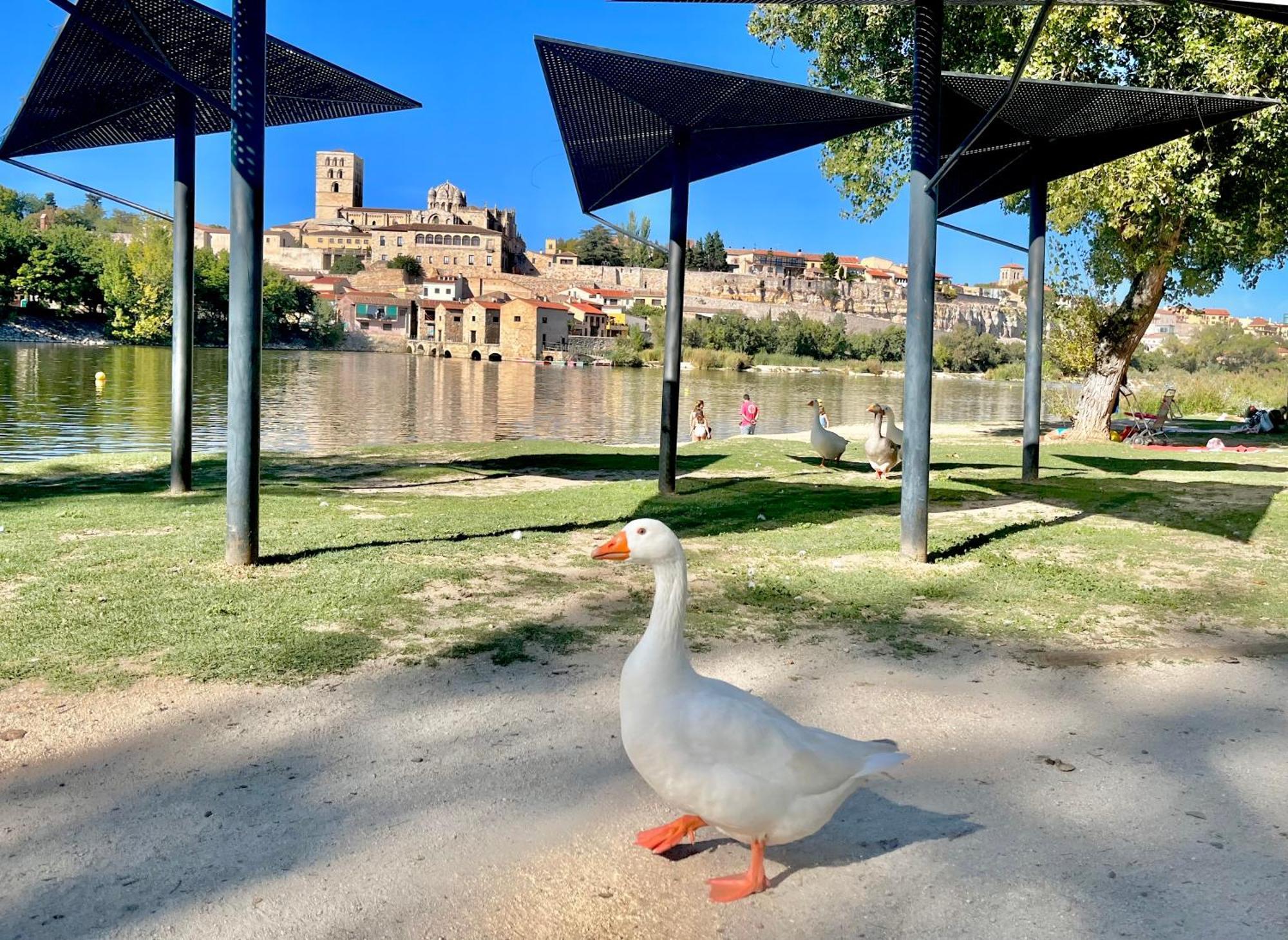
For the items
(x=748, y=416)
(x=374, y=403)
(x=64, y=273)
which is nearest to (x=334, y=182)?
(x=64, y=273)

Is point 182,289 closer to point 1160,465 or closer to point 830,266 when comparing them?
point 1160,465

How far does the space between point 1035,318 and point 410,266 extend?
15443 cm

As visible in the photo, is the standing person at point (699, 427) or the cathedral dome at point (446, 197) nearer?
the standing person at point (699, 427)

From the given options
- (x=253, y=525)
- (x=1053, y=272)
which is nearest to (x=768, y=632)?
(x=253, y=525)

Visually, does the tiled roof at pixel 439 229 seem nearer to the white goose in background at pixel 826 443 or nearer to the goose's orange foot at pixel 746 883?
the white goose in background at pixel 826 443

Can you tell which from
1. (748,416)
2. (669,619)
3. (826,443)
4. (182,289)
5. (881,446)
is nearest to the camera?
(669,619)

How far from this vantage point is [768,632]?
6070 millimetres

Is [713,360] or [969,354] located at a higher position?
[969,354]

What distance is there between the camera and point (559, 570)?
756cm

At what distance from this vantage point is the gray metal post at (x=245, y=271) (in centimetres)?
701

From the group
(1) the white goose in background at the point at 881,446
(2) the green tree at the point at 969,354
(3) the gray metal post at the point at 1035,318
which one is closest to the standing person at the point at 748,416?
(1) the white goose in background at the point at 881,446

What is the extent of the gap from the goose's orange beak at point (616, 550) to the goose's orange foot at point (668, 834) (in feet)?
2.99

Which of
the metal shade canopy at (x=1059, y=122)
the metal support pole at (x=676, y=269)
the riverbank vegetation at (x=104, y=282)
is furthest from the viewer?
the riverbank vegetation at (x=104, y=282)

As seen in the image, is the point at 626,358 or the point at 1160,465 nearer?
the point at 1160,465
